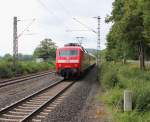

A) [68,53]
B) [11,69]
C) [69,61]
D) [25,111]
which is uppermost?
[68,53]

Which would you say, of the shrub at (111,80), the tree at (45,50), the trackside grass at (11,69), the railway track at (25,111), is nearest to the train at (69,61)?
the trackside grass at (11,69)

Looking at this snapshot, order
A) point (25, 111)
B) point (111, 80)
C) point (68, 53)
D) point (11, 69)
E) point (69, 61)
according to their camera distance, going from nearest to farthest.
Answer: point (25, 111) → point (111, 80) → point (69, 61) → point (68, 53) → point (11, 69)

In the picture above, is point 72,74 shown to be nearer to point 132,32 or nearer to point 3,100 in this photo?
point 132,32

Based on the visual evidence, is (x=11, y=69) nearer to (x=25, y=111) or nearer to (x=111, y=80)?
(x=111, y=80)

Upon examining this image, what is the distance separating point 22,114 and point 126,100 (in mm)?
3520

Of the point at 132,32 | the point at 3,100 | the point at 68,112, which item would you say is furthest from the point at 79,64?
the point at 68,112

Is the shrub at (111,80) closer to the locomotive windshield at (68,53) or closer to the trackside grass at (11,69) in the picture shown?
the locomotive windshield at (68,53)

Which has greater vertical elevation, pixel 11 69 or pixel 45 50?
pixel 45 50

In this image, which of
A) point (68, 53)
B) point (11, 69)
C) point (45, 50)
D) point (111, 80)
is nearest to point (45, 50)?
point (45, 50)

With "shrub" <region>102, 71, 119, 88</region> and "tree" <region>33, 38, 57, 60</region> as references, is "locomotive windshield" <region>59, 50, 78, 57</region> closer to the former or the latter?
"shrub" <region>102, 71, 119, 88</region>

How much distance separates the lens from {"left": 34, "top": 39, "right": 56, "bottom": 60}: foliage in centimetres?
13390

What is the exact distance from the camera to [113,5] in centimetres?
3634

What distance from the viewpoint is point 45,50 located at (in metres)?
142

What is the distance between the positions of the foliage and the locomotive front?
101556mm
